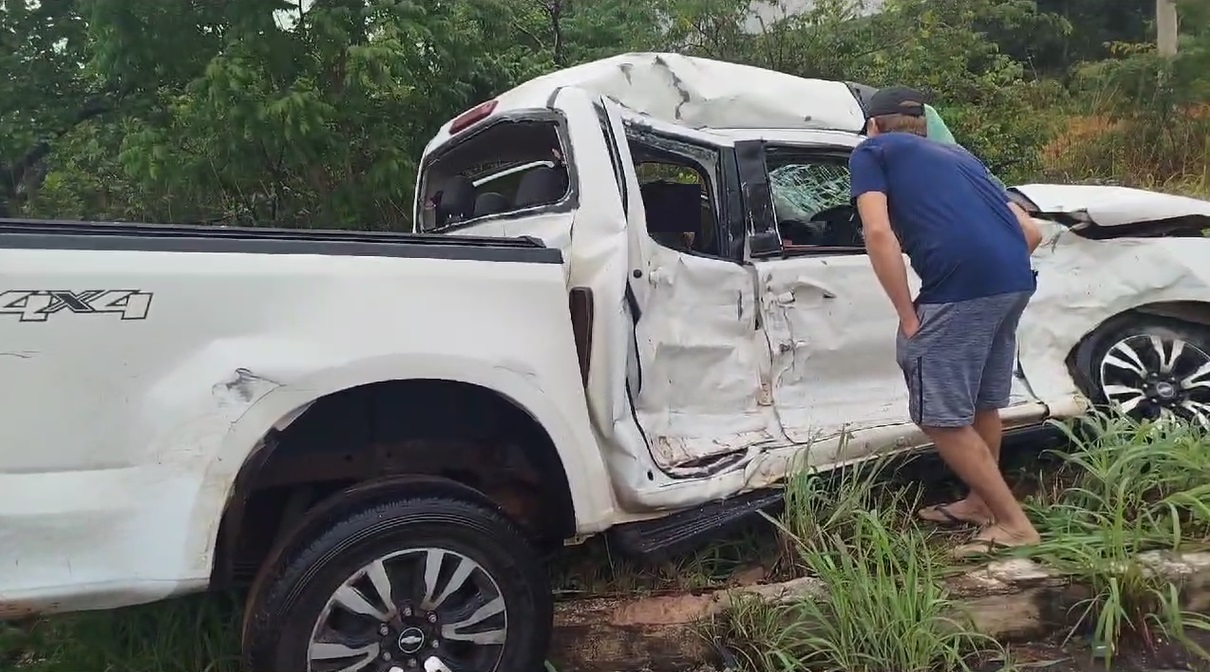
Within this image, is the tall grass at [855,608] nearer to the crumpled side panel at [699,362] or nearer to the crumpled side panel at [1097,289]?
the crumpled side panel at [699,362]

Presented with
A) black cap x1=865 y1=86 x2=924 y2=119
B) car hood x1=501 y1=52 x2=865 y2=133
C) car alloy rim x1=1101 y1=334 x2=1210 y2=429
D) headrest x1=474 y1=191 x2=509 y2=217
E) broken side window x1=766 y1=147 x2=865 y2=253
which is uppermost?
car hood x1=501 y1=52 x2=865 y2=133

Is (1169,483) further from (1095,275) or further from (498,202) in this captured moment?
(498,202)

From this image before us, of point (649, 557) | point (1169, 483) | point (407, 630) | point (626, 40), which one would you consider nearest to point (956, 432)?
point (1169, 483)

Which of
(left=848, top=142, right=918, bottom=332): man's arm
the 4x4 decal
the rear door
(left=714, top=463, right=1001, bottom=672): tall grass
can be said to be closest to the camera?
the 4x4 decal

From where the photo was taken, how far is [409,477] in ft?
8.34

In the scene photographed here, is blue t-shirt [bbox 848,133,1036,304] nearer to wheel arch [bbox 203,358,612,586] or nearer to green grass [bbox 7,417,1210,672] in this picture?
green grass [bbox 7,417,1210,672]

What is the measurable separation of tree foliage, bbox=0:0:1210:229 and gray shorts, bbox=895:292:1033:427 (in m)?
3.71

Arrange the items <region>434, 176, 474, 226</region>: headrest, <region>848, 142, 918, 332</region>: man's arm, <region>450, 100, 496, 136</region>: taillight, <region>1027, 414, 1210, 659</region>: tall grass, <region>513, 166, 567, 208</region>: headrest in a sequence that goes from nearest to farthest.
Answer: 1. <region>1027, 414, 1210, 659</region>: tall grass
2. <region>848, 142, 918, 332</region>: man's arm
3. <region>513, 166, 567, 208</region>: headrest
4. <region>450, 100, 496, 136</region>: taillight
5. <region>434, 176, 474, 226</region>: headrest

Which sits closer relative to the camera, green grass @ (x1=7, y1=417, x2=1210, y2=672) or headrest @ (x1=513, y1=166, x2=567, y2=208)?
green grass @ (x1=7, y1=417, x2=1210, y2=672)

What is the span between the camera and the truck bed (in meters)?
2.11

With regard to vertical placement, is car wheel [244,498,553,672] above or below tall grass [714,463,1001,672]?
above

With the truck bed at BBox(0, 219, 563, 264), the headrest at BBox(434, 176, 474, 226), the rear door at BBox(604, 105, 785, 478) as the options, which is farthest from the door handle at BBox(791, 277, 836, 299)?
the headrest at BBox(434, 176, 474, 226)

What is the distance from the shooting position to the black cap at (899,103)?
10.2 ft

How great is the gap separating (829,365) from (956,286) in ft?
2.13
